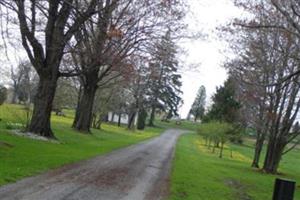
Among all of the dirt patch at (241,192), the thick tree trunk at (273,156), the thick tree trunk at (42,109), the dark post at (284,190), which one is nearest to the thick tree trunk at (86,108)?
the thick tree trunk at (42,109)

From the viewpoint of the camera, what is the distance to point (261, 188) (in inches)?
799

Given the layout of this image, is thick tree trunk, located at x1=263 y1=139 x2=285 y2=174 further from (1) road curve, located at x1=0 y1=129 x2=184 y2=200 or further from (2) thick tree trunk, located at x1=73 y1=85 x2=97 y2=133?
(2) thick tree trunk, located at x1=73 y1=85 x2=97 y2=133

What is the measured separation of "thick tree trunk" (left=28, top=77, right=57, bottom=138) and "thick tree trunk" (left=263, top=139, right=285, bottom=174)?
43.0ft

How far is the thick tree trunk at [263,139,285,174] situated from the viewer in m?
30.8

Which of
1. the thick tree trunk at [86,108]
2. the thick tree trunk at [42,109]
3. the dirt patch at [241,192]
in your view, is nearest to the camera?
the dirt patch at [241,192]

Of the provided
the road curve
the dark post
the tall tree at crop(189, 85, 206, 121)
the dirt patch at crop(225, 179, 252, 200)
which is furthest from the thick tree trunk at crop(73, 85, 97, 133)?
the tall tree at crop(189, 85, 206, 121)

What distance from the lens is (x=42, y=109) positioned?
2631cm

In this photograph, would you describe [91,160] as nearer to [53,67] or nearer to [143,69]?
[53,67]

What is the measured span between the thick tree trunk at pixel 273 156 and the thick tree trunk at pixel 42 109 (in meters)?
13.1

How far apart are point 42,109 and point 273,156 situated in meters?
14.0

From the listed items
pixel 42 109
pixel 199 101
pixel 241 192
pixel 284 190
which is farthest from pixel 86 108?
pixel 199 101

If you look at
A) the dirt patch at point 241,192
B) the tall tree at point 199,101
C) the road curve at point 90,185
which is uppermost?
the tall tree at point 199,101

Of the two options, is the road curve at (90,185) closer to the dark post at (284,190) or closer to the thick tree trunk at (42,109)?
the dark post at (284,190)

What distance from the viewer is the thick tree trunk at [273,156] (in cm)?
3080
